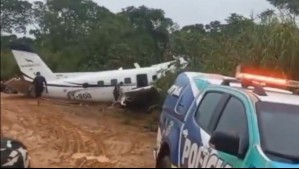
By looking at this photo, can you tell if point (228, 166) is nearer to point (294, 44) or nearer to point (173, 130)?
point (173, 130)

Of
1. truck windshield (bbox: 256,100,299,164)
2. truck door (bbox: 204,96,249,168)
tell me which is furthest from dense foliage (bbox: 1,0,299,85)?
truck windshield (bbox: 256,100,299,164)

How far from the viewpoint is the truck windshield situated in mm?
3596

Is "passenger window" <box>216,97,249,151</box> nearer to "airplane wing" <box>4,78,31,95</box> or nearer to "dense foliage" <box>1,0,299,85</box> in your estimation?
"dense foliage" <box>1,0,299,85</box>

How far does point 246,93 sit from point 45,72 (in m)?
1.64

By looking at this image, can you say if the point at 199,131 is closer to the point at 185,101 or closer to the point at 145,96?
the point at 185,101

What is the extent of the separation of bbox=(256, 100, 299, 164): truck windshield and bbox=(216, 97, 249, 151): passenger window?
0.33 feet

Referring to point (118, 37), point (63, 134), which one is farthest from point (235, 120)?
point (63, 134)

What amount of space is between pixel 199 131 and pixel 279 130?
1.89ft

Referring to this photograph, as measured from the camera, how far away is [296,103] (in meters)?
4.26

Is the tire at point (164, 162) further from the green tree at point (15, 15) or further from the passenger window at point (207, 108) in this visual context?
the green tree at point (15, 15)

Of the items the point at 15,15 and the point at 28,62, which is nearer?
the point at 15,15

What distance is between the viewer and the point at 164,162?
4375 millimetres

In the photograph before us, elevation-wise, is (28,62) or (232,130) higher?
(28,62)

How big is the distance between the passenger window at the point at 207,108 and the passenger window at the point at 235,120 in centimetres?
16
